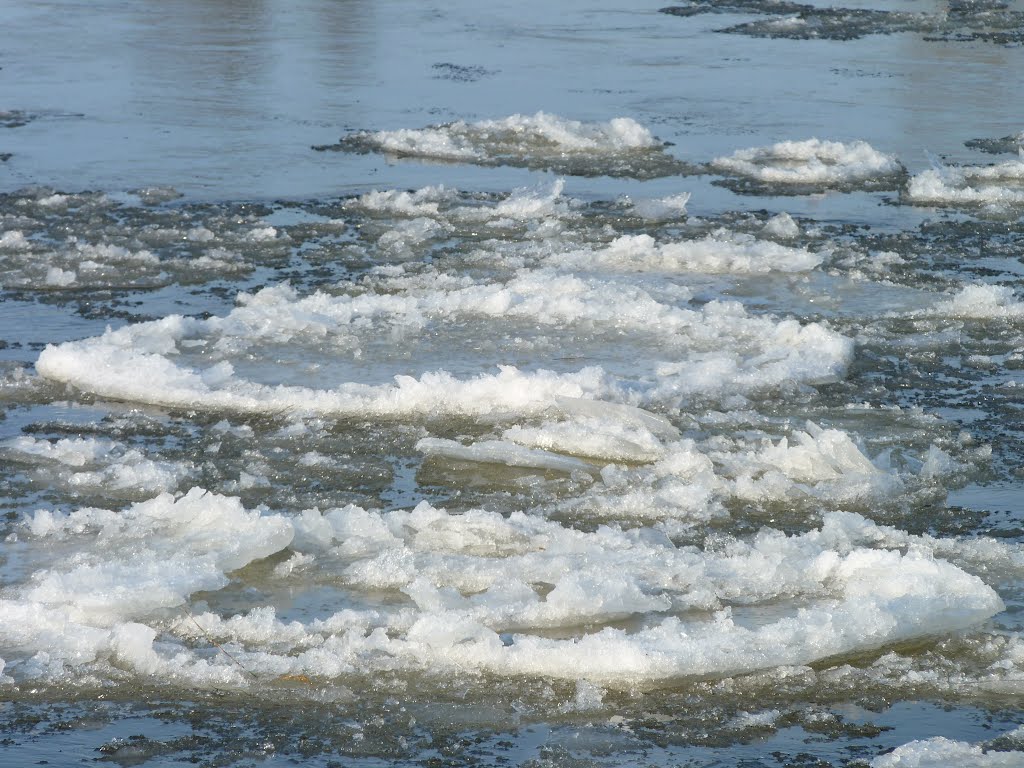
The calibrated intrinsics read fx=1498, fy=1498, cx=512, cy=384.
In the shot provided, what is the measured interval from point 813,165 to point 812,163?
0.07 metres

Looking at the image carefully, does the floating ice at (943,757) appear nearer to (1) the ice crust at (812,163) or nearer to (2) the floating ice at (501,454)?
(2) the floating ice at (501,454)

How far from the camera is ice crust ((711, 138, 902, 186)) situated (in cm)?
1121

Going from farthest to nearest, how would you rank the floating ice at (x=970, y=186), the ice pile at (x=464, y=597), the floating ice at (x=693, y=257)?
the floating ice at (x=970, y=186) < the floating ice at (x=693, y=257) < the ice pile at (x=464, y=597)

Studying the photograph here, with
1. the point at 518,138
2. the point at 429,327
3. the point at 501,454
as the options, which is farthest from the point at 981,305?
the point at 518,138

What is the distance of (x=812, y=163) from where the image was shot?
11.4m

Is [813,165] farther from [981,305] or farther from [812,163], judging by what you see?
[981,305]

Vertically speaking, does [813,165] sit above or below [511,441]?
above

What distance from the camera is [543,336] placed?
7555mm

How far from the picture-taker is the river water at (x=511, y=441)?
4.24m

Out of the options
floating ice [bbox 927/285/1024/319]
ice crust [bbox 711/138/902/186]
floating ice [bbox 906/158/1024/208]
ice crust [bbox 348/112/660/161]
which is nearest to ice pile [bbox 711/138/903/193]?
ice crust [bbox 711/138/902/186]

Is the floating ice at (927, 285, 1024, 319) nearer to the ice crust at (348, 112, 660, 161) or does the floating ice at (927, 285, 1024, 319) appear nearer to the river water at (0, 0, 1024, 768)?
the river water at (0, 0, 1024, 768)

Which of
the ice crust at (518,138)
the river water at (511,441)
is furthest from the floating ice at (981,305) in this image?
the ice crust at (518,138)

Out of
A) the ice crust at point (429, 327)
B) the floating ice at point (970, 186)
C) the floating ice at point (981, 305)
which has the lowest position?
the ice crust at point (429, 327)

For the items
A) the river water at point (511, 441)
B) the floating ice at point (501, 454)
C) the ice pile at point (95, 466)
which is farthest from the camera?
the floating ice at point (501, 454)
